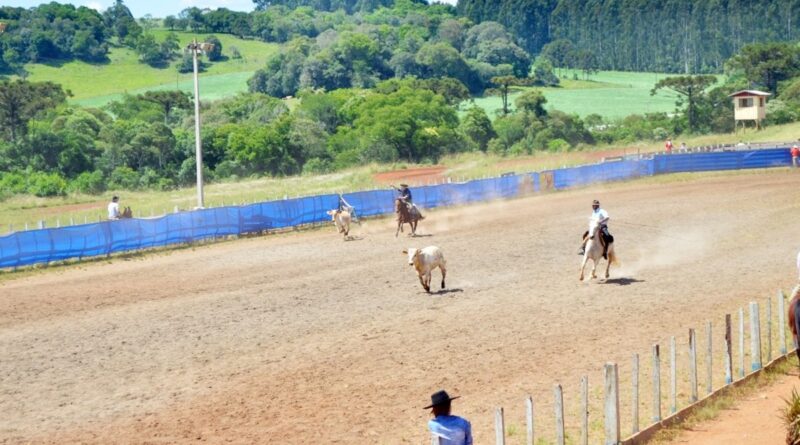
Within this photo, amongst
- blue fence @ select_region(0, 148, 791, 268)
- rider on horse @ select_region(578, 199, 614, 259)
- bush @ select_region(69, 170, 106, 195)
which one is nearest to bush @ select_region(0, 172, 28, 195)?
bush @ select_region(69, 170, 106, 195)

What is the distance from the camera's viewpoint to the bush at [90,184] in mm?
73312

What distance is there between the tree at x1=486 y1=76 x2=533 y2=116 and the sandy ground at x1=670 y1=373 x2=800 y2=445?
126920 mm

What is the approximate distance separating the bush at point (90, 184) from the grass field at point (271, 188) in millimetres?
2088

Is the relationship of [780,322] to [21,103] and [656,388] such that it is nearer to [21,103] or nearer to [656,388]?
[656,388]

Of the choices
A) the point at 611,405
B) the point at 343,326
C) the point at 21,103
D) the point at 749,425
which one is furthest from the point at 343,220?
the point at 21,103

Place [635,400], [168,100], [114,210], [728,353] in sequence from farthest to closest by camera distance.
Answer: [168,100] < [114,210] < [728,353] < [635,400]

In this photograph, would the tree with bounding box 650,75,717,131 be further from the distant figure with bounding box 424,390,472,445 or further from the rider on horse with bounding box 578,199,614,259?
the distant figure with bounding box 424,390,472,445

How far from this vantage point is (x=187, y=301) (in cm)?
2839

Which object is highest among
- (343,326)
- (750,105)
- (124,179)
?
(750,105)

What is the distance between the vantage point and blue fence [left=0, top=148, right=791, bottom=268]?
119 ft

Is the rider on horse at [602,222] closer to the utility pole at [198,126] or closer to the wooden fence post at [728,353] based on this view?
the wooden fence post at [728,353]

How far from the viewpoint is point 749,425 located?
1591cm

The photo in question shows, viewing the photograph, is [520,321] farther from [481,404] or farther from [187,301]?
[187,301]

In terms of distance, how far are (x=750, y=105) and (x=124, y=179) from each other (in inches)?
2158
